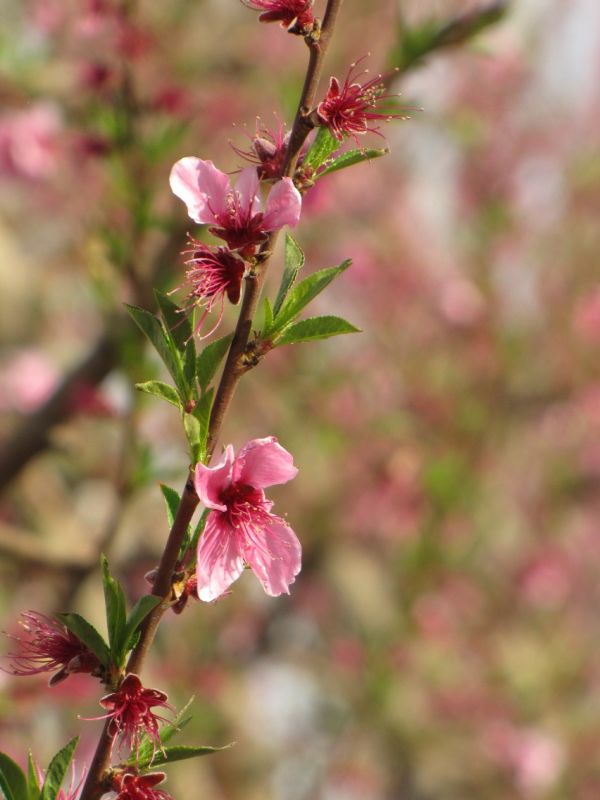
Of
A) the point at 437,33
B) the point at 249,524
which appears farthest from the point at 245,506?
the point at 437,33

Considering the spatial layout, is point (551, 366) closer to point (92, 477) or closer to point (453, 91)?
point (453, 91)

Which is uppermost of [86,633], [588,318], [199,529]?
[588,318]

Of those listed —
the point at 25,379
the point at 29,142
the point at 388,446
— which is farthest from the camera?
the point at 388,446

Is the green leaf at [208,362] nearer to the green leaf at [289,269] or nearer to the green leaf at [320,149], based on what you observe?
the green leaf at [289,269]

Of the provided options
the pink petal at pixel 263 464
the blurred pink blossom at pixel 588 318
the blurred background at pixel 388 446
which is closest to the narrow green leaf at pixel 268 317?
the pink petal at pixel 263 464

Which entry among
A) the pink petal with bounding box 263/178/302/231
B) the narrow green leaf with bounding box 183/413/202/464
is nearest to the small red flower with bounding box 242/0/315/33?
the pink petal with bounding box 263/178/302/231

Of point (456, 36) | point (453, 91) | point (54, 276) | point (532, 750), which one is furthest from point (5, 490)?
point (453, 91)

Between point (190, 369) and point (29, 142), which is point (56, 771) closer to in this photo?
point (190, 369)
